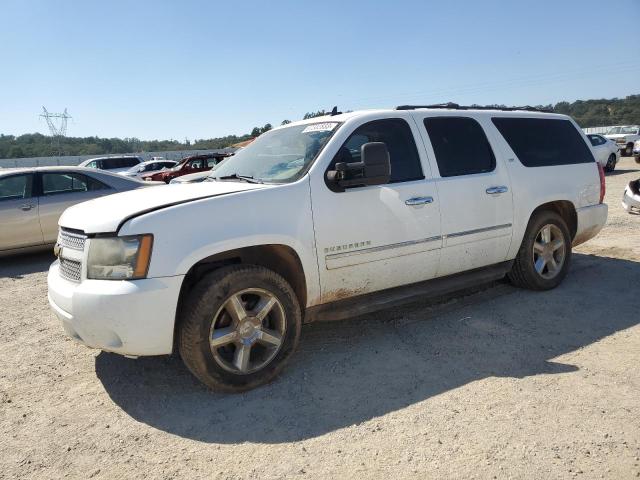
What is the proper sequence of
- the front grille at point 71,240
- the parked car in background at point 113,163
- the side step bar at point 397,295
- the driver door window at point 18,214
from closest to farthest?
1. the front grille at point 71,240
2. the side step bar at point 397,295
3. the driver door window at point 18,214
4. the parked car in background at point 113,163

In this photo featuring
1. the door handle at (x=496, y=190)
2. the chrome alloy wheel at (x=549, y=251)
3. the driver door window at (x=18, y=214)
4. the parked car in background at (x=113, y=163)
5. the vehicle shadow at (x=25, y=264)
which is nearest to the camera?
the door handle at (x=496, y=190)

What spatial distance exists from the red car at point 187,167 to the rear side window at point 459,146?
1621cm

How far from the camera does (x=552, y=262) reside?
5188 millimetres

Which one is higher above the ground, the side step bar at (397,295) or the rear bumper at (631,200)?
the rear bumper at (631,200)

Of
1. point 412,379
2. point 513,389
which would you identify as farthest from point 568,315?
point 412,379

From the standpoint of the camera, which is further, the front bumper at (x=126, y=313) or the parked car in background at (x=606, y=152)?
the parked car in background at (x=606, y=152)

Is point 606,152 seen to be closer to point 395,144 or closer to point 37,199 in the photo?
point 395,144

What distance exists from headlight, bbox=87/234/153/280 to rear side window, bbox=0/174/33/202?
5761 millimetres

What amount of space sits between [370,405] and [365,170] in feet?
5.24

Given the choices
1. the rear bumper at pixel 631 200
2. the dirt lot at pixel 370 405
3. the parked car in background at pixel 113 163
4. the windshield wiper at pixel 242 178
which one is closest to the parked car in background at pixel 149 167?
the parked car in background at pixel 113 163

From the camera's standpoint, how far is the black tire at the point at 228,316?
3068mm

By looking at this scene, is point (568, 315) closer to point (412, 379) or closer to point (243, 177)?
point (412, 379)

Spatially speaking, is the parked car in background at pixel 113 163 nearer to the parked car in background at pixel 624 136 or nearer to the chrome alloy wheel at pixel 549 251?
the chrome alloy wheel at pixel 549 251

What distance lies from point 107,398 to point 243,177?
1905 millimetres
